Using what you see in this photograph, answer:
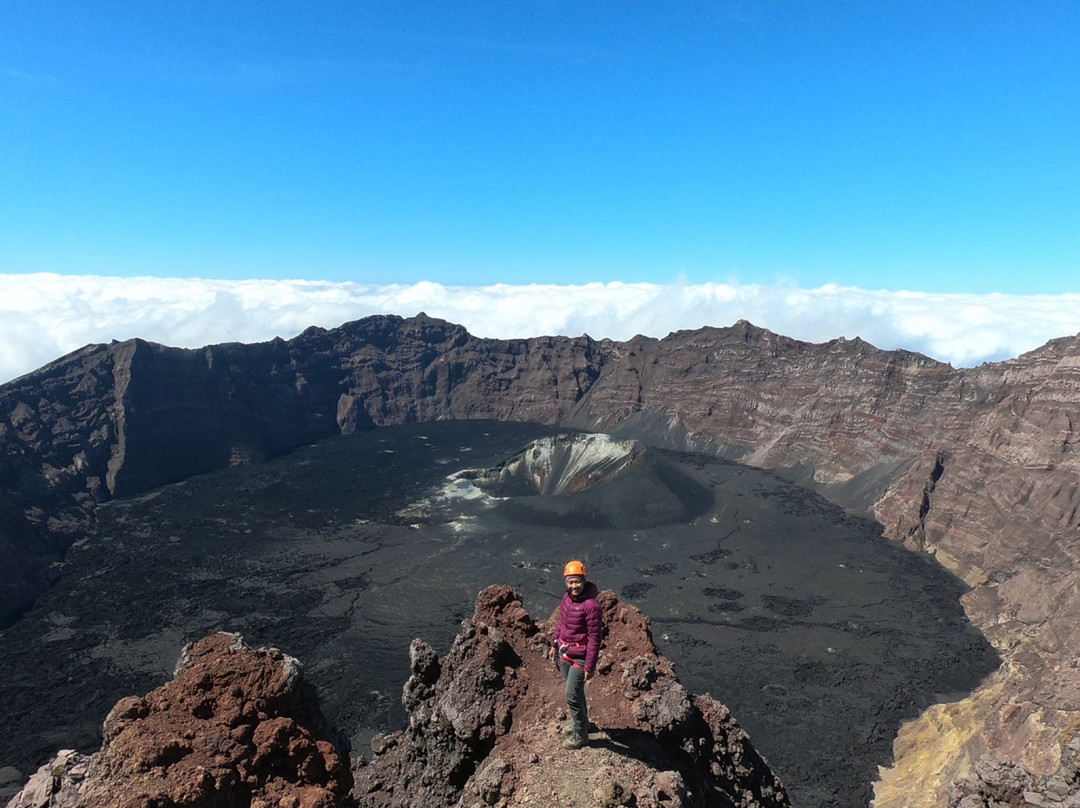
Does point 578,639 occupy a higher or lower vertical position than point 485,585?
higher

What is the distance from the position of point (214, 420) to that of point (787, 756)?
7910 cm

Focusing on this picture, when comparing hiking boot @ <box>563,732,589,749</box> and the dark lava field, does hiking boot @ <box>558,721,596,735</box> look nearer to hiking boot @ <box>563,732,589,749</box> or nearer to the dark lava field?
hiking boot @ <box>563,732,589,749</box>

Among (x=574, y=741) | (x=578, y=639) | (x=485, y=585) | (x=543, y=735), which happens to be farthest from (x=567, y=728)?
(x=485, y=585)

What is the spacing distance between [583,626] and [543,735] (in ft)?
7.23

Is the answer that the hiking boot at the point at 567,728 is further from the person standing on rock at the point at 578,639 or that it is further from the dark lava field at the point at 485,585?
the dark lava field at the point at 485,585

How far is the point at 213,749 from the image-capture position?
838 centimetres

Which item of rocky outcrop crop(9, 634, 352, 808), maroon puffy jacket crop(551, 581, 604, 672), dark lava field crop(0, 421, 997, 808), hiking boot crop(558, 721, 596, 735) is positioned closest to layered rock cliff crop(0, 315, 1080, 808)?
dark lava field crop(0, 421, 997, 808)

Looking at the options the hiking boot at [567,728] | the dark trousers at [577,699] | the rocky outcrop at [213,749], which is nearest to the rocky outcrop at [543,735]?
the hiking boot at [567,728]

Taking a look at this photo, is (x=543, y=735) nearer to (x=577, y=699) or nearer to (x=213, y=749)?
(x=577, y=699)

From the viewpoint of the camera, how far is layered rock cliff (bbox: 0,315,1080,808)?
28891 millimetres

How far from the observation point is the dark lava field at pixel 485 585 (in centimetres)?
2805

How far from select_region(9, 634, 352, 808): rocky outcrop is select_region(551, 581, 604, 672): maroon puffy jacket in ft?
12.4

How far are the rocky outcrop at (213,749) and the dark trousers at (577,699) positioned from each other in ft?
11.2

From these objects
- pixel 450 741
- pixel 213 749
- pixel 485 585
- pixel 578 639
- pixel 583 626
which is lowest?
pixel 485 585
